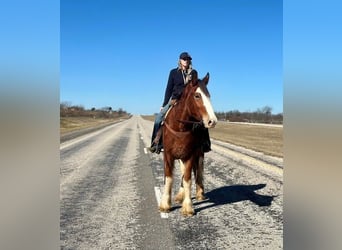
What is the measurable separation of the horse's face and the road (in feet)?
5.06

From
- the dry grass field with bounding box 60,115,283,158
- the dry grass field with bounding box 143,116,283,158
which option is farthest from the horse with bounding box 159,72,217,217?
the dry grass field with bounding box 143,116,283,158

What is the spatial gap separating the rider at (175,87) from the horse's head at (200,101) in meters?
0.19

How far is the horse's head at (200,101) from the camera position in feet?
12.8

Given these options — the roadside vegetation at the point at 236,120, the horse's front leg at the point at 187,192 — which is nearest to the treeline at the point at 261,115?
the roadside vegetation at the point at 236,120

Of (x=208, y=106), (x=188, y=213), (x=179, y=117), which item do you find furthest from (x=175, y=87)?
(x=188, y=213)

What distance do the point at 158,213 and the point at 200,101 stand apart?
2.25 metres

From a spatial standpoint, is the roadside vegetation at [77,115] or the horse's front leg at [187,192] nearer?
the roadside vegetation at [77,115]

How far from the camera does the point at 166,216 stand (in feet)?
18.0

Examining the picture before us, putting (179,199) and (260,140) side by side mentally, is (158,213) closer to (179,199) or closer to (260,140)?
(179,199)

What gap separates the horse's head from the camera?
389 cm

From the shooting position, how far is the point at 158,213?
5.65 metres

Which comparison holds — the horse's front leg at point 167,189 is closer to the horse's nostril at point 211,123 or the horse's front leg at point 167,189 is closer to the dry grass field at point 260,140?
the horse's nostril at point 211,123
